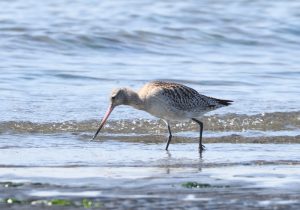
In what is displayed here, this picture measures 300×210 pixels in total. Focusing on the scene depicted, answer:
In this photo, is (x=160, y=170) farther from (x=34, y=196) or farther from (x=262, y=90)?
(x=262, y=90)

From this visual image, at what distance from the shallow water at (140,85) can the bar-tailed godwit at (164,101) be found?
1.21 ft

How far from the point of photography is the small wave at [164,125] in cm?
1160

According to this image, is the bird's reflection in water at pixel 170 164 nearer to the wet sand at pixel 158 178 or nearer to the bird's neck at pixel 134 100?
the wet sand at pixel 158 178

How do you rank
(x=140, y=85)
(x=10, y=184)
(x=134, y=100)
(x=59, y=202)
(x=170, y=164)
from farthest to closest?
1. (x=140, y=85)
2. (x=134, y=100)
3. (x=170, y=164)
4. (x=10, y=184)
5. (x=59, y=202)

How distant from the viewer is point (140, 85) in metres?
14.6

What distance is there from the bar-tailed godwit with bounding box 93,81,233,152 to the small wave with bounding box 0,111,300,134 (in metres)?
0.95

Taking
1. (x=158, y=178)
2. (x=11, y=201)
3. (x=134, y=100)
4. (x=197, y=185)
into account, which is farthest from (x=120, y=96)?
(x=11, y=201)

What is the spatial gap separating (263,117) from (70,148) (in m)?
3.20

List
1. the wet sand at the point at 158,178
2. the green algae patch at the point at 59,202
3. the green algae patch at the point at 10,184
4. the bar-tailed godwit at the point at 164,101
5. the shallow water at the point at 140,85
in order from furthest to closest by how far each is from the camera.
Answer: the bar-tailed godwit at the point at 164,101
the shallow water at the point at 140,85
the green algae patch at the point at 10,184
the wet sand at the point at 158,178
the green algae patch at the point at 59,202

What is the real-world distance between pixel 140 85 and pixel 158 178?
20.7 ft

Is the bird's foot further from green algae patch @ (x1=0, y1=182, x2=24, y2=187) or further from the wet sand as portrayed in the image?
green algae patch @ (x1=0, y1=182, x2=24, y2=187)

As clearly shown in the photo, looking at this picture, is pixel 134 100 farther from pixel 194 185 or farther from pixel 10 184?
pixel 10 184

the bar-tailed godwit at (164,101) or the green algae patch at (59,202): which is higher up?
the bar-tailed godwit at (164,101)

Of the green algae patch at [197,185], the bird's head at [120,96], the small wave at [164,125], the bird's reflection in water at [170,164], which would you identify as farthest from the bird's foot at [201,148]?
the green algae patch at [197,185]
